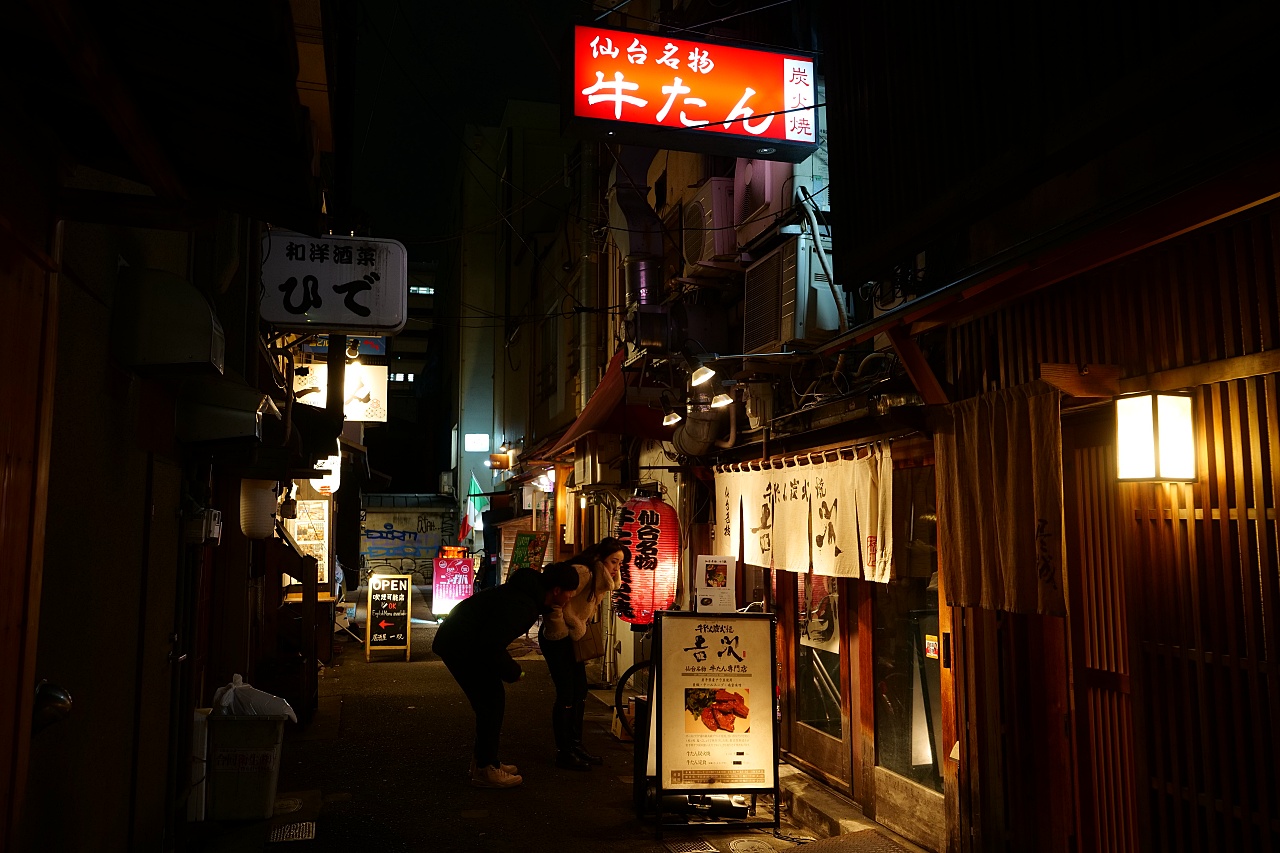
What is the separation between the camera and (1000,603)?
6.65 metres

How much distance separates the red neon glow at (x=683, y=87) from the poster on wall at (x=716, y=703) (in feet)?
17.2

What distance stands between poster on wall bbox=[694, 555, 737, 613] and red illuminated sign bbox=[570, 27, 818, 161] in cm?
482

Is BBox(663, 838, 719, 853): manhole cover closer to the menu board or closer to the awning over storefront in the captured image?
the awning over storefront

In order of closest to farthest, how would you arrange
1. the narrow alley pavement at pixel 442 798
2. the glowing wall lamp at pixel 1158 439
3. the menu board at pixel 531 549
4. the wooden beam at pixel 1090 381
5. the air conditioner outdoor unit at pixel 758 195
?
1. the glowing wall lamp at pixel 1158 439
2. the wooden beam at pixel 1090 381
3. the narrow alley pavement at pixel 442 798
4. the air conditioner outdoor unit at pixel 758 195
5. the menu board at pixel 531 549

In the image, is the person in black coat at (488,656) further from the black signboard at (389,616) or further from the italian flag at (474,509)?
the italian flag at (474,509)

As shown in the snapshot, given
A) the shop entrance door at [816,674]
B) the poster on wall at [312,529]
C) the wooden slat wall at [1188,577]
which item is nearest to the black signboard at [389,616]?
the poster on wall at [312,529]

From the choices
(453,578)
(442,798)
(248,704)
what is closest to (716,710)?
(442,798)

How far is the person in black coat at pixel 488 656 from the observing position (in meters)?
10.3

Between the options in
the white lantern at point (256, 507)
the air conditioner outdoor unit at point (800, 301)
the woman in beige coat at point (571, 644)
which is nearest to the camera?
the air conditioner outdoor unit at point (800, 301)

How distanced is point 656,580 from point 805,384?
3828mm

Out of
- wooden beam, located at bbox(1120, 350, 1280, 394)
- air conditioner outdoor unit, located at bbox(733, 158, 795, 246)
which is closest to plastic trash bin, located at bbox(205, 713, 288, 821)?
wooden beam, located at bbox(1120, 350, 1280, 394)

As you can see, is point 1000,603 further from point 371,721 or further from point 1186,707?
point 371,721

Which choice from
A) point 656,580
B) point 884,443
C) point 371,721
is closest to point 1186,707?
point 884,443

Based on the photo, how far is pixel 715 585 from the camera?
34.7ft
